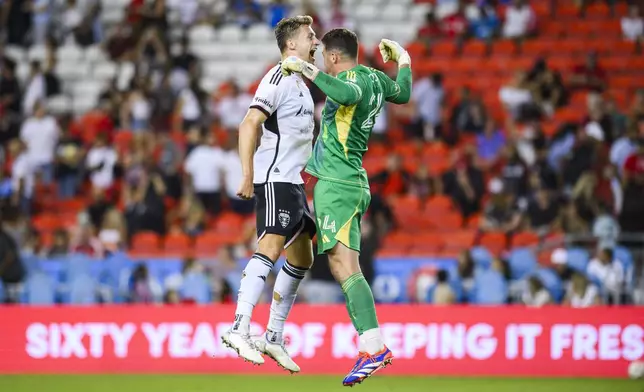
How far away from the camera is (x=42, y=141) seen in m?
18.4

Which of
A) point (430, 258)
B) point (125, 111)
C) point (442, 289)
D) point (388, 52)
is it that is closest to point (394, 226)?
point (430, 258)

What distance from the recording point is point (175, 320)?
508 inches

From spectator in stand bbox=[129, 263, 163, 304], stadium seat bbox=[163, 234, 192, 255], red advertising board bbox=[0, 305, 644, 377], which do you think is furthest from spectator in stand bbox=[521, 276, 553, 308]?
stadium seat bbox=[163, 234, 192, 255]

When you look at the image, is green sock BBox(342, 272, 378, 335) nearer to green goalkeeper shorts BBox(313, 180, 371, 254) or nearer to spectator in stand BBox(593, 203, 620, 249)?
green goalkeeper shorts BBox(313, 180, 371, 254)

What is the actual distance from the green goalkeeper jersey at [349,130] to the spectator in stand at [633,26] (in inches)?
481

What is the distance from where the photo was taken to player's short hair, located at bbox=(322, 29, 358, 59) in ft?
28.2

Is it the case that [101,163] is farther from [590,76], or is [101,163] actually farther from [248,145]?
[248,145]

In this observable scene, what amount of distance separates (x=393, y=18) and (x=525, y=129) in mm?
4127

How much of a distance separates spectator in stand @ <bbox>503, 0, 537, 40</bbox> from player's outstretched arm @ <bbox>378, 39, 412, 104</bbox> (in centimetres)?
1135

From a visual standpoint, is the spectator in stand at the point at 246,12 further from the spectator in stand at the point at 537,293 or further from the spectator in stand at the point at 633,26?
the spectator in stand at the point at 537,293

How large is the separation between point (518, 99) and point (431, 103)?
4.65 feet

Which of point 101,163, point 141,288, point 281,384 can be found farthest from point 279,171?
point 101,163

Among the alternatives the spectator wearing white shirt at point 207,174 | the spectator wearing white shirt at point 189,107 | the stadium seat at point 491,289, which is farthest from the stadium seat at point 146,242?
the stadium seat at point 491,289

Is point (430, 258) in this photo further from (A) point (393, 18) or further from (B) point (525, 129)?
(A) point (393, 18)
